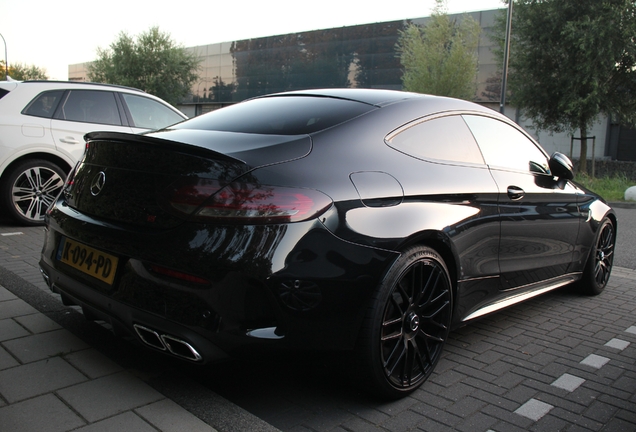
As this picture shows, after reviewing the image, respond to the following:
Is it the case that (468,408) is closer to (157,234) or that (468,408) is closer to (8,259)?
(157,234)

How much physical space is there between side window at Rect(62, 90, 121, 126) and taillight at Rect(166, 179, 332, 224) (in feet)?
18.6

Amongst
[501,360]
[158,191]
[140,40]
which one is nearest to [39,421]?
[158,191]

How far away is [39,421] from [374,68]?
127 feet

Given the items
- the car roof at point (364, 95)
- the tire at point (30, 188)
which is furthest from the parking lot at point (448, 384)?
the tire at point (30, 188)

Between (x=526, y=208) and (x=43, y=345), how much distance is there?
2.99 metres

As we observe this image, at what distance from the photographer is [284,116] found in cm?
316

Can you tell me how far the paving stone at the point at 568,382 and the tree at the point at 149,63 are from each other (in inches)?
1795

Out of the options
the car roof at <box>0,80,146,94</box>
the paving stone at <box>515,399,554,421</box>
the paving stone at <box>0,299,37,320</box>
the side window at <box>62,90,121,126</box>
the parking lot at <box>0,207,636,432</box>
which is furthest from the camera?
the side window at <box>62,90,121,126</box>

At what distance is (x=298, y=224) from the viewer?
2.45 metres

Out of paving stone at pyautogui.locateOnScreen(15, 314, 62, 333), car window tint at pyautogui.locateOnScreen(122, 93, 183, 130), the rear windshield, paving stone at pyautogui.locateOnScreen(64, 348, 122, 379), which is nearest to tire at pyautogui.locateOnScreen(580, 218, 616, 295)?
the rear windshield

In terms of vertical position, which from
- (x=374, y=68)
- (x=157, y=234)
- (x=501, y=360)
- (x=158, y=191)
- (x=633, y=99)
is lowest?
(x=501, y=360)

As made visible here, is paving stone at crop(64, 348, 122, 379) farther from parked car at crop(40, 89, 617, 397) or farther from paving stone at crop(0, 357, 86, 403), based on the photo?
parked car at crop(40, 89, 617, 397)

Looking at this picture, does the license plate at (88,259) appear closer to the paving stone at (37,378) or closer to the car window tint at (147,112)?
the paving stone at (37,378)

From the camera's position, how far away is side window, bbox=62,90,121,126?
7484 mm
